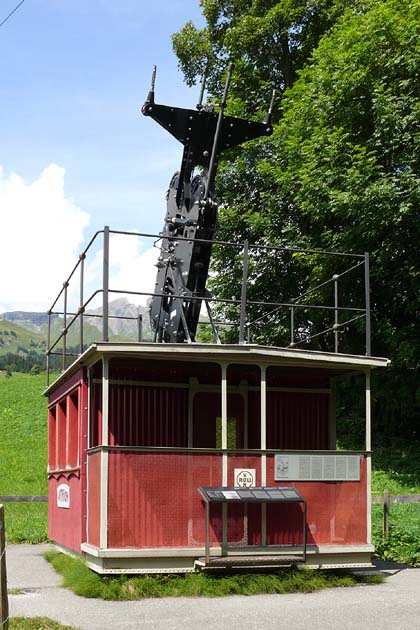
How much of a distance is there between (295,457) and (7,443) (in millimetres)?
25095

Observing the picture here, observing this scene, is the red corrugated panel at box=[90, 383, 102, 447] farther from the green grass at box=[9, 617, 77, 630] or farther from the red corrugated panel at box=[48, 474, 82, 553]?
the green grass at box=[9, 617, 77, 630]

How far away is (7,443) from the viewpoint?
3550 centimetres

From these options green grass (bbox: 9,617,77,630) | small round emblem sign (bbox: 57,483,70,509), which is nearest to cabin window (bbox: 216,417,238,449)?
small round emblem sign (bbox: 57,483,70,509)

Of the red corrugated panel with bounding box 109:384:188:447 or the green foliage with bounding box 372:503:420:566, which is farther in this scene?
the green foliage with bounding box 372:503:420:566

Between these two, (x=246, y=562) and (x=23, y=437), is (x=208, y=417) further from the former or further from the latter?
(x=23, y=437)

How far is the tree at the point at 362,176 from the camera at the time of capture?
80.5ft

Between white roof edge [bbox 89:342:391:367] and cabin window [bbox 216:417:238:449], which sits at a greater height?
white roof edge [bbox 89:342:391:367]

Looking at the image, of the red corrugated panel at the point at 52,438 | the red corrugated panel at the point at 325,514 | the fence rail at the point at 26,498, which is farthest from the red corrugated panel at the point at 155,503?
the fence rail at the point at 26,498

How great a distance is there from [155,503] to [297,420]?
3.62m

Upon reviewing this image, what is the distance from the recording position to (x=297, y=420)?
1454 centimetres

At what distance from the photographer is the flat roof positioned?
11781 millimetres

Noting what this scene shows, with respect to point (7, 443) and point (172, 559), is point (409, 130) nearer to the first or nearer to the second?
point (172, 559)

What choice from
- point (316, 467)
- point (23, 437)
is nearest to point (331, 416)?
point (316, 467)

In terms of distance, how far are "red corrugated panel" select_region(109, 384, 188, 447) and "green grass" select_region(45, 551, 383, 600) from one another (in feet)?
7.33
